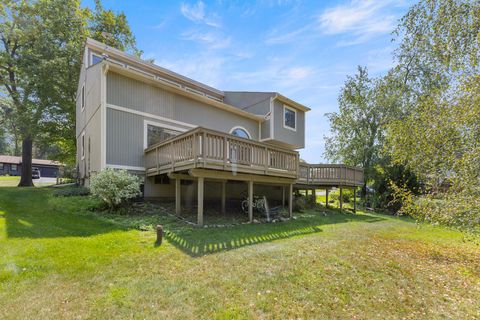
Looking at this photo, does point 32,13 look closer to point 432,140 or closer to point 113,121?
point 113,121

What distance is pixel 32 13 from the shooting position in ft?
55.8

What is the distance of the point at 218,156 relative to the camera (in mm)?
7340

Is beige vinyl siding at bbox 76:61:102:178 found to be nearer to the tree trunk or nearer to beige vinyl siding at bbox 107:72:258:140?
beige vinyl siding at bbox 107:72:258:140

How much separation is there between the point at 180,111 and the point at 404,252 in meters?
9.79

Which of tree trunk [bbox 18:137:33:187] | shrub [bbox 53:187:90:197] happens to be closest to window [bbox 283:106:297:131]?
shrub [bbox 53:187:90:197]

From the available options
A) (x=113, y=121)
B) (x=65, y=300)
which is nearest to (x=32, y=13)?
(x=113, y=121)

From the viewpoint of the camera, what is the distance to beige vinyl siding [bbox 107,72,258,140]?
9.71m

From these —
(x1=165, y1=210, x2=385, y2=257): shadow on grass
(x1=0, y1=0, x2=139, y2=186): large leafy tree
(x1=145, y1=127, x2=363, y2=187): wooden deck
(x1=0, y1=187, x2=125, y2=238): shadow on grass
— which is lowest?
(x1=165, y1=210, x2=385, y2=257): shadow on grass

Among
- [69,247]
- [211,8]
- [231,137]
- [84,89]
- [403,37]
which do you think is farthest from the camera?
[84,89]

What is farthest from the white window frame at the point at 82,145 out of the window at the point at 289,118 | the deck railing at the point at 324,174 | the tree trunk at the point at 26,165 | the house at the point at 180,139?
the deck railing at the point at 324,174

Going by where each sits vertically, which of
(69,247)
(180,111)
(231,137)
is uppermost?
(180,111)

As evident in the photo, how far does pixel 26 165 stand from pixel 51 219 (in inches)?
557

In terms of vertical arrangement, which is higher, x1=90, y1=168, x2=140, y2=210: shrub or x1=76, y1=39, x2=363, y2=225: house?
x1=76, y1=39, x2=363, y2=225: house

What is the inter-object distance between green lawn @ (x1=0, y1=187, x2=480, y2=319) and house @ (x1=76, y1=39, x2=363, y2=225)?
2.27m
